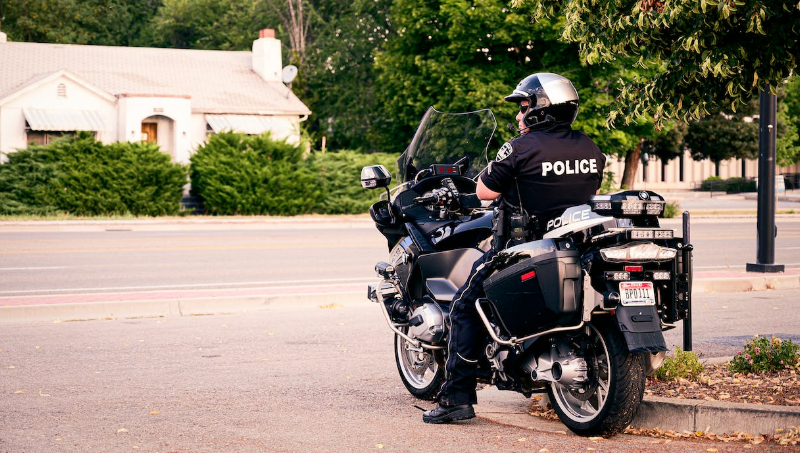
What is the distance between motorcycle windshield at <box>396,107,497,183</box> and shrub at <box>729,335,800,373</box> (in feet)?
7.44

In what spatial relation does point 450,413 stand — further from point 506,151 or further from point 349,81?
point 349,81

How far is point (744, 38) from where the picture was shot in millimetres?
6406

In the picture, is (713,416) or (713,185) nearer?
(713,416)

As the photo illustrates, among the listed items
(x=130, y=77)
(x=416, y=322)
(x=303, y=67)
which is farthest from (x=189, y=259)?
(x=303, y=67)

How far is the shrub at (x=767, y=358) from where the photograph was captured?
22.7 ft

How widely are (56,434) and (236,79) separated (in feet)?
136

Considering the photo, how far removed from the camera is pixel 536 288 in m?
5.59

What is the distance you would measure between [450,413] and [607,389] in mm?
1083

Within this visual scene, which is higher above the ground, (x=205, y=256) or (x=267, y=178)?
(x=267, y=178)

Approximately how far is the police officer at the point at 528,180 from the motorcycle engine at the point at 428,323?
33cm

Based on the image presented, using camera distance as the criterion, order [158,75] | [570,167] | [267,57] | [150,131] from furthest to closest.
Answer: [267,57]
[158,75]
[150,131]
[570,167]

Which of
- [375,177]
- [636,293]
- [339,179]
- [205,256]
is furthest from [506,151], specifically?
[339,179]

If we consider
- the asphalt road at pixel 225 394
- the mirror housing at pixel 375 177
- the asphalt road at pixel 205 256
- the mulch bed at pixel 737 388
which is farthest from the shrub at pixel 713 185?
the mirror housing at pixel 375 177

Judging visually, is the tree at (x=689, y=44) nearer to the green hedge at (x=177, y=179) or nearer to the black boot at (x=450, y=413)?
the black boot at (x=450, y=413)
